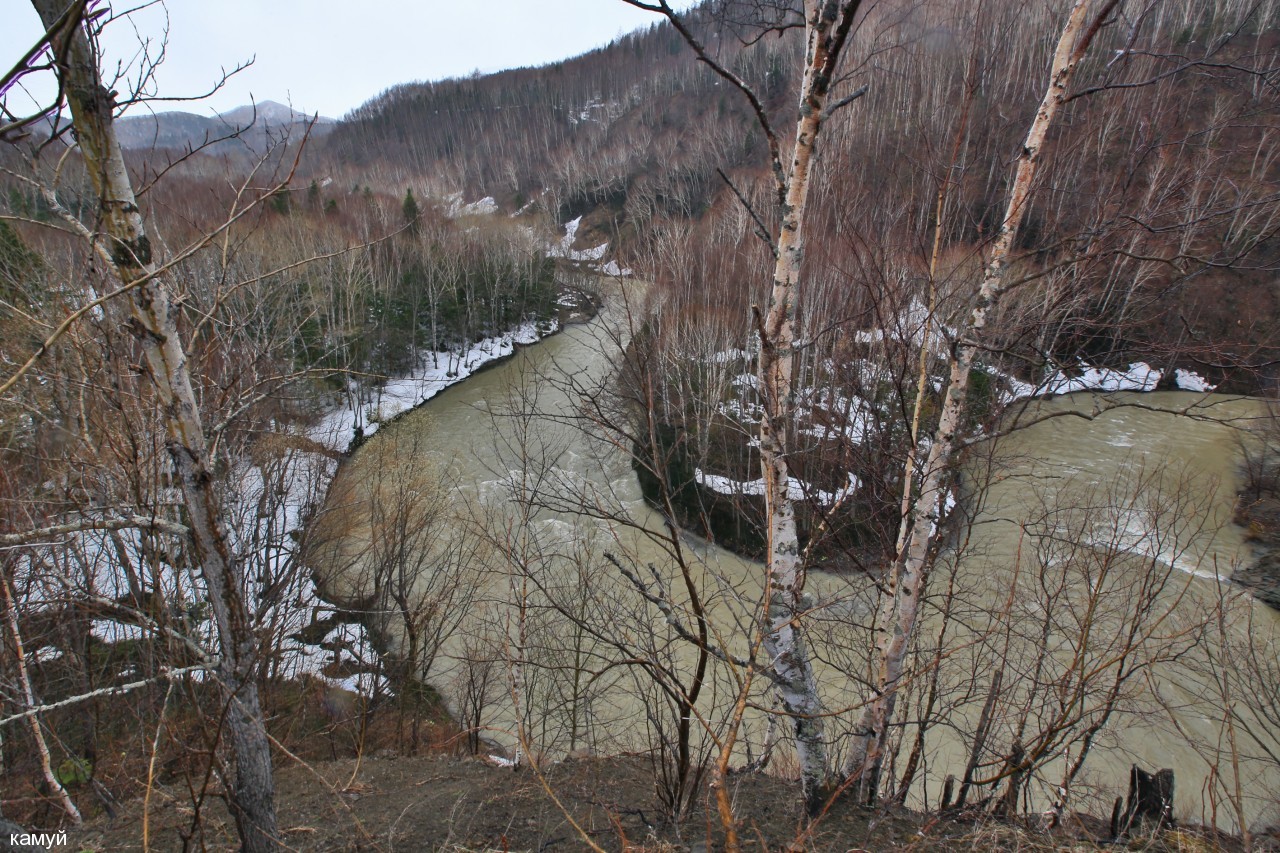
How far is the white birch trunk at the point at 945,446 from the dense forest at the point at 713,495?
0.10 feet

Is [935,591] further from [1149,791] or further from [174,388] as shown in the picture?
[174,388]

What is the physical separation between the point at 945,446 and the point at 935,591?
8.78 m

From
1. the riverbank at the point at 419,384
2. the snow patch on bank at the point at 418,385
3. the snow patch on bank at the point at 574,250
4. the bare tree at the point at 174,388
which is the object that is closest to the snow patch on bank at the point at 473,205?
the snow patch on bank at the point at 574,250

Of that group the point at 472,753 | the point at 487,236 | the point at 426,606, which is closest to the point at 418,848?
the point at 472,753

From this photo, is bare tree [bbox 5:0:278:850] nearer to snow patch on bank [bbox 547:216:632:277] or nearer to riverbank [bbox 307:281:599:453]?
riverbank [bbox 307:281:599:453]

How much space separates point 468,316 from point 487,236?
7164 millimetres

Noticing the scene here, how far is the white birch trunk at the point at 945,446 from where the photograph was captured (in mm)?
3119

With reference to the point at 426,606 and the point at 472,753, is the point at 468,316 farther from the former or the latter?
the point at 472,753

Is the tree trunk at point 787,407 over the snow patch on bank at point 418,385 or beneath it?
over

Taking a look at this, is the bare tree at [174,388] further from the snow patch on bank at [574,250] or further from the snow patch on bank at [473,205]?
the snow patch on bank at [473,205]

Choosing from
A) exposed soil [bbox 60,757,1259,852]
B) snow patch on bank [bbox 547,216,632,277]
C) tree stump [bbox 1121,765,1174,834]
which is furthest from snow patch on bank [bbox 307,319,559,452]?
tree stump [bbox 1121,765,1174,834]

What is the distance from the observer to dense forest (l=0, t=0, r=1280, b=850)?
2711mm

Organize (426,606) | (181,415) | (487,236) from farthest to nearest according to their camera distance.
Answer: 1. (487,236)
2. (426,606)
3. (181,415)

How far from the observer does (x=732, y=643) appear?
977 cm
